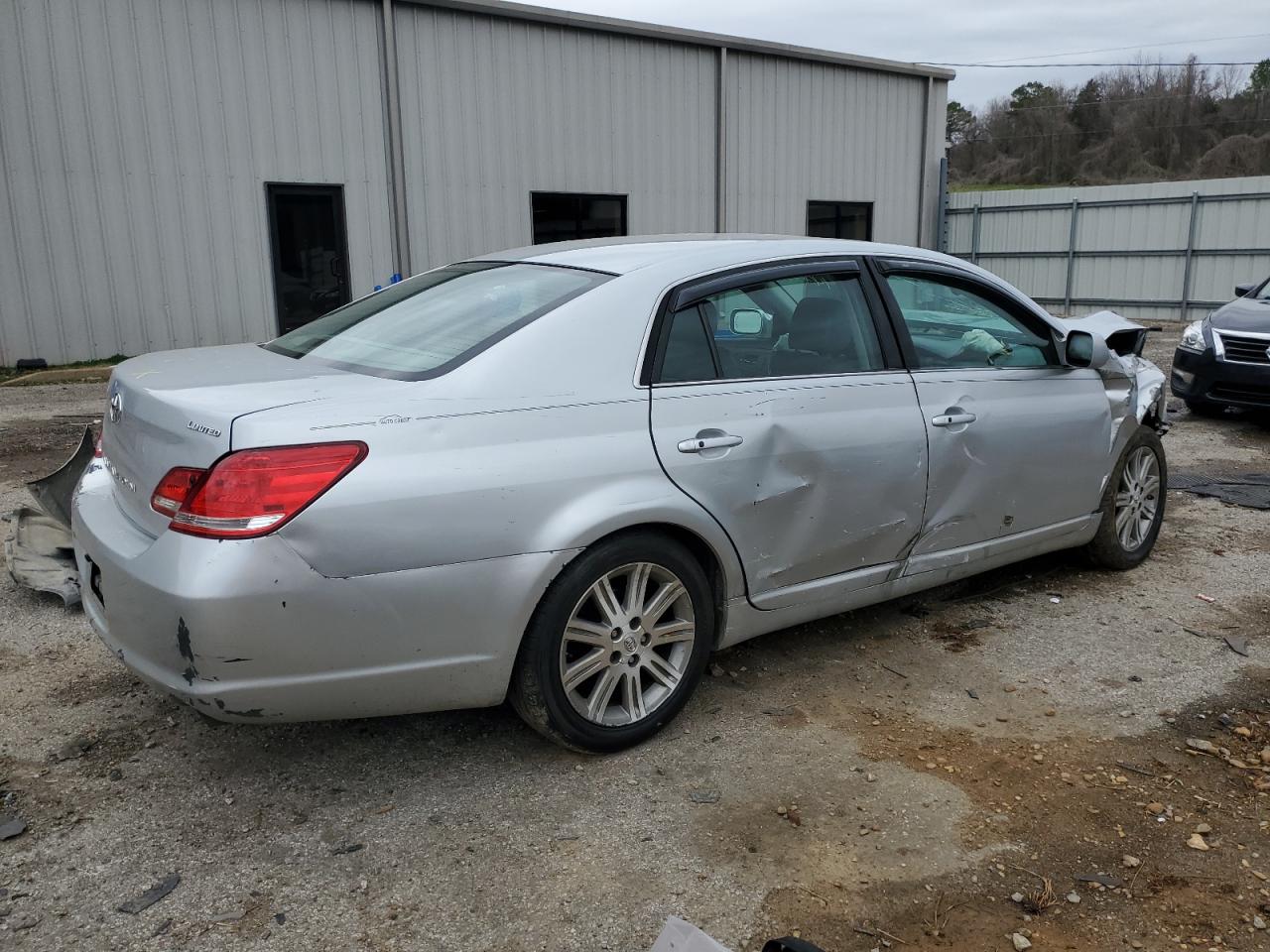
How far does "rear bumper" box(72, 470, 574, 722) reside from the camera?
2.55 meters

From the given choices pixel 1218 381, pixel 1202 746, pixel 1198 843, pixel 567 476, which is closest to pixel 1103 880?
pixel 1198 843

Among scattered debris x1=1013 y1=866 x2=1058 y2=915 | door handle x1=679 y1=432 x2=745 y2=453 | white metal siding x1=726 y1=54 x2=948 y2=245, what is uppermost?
white metal siding x1=726 y1=54 x2=948 y2=245

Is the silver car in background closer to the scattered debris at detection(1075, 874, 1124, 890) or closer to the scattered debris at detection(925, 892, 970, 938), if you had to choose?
the scattered debris at detection(925, 892, 970, 938)

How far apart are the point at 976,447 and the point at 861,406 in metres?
0.63

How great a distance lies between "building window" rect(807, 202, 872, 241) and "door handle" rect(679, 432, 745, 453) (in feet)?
50.6

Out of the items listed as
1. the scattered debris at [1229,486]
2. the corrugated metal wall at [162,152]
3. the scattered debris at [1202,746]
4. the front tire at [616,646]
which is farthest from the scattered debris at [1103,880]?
the corrugated metal wall at [162,152]

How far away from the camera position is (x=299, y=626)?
8.53ft

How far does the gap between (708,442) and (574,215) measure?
12852 millimetres

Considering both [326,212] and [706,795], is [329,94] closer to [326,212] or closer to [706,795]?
[326,212]

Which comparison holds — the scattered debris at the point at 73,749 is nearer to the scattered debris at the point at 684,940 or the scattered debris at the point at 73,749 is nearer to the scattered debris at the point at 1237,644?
the scattered debris at the point at 684,940

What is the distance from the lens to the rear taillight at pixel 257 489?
8.38ft

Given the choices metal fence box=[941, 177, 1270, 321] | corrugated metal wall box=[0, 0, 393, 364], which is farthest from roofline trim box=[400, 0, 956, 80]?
metal fence box=[941, 177, 1270, 321]

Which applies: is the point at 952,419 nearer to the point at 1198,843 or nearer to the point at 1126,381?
the point at 1126,381

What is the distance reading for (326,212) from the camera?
13.4 m
